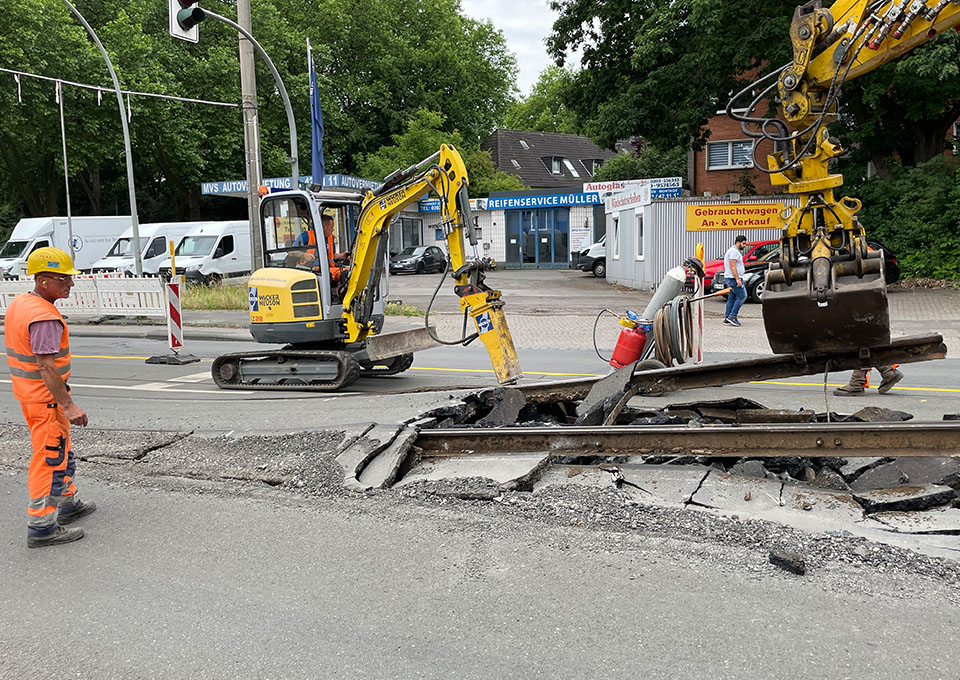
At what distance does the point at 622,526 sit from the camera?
4.73 meters

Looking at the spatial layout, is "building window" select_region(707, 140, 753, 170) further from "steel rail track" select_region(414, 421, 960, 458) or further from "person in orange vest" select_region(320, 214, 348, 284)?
"steel rail track" select_region(414, 421, 960, 458)

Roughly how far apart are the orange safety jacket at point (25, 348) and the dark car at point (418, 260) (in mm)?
32042

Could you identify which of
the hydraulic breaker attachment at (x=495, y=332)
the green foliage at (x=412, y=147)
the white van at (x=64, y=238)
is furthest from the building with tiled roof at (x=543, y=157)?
the hydraulic breaker attachment at (x=495, y=332)

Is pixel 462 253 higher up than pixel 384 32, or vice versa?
pixel 384 32

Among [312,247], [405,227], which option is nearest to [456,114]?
[405,227]

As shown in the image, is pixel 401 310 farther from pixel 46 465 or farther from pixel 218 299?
pixel 46 465

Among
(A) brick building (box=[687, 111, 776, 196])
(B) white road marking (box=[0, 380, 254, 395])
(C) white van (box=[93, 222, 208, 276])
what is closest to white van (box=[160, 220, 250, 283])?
(C) white van (box=[93, 222, 208, 276])

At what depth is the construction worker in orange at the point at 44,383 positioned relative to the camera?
4727 mm

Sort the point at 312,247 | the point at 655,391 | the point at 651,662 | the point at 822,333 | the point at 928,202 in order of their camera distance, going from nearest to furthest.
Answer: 1. the point at 651,662
2. the point at 822,333
3. the point at 655,391
4. the point at 312,247
5. the point at 928,202

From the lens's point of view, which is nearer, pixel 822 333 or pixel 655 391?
pixel 822 333

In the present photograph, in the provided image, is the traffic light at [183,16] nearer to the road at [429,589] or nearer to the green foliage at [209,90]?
the road at [429,589]

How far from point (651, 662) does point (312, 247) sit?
7.65 m

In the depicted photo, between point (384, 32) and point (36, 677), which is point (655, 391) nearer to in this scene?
point (36, 677)

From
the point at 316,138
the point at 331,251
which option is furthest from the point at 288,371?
the point at 316,138
